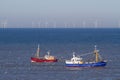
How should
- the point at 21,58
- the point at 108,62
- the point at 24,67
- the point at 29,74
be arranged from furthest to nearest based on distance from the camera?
the point at 21,58 → the point at 108,62 → the point at 24,67 → the point at 29,74

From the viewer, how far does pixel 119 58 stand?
527 feet

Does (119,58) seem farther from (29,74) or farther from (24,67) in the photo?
(29,74)

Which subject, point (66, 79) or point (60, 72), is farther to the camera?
point (60, 72)

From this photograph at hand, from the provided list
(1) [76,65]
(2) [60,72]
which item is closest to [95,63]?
(1) [76,65]

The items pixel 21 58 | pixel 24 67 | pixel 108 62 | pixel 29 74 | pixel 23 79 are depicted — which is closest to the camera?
pixel 23 79

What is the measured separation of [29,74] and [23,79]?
9.78 metres

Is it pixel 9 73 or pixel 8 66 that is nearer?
pixel 9 73

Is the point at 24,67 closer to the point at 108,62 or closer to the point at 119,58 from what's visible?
the point at 108,62

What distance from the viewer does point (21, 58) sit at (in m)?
160

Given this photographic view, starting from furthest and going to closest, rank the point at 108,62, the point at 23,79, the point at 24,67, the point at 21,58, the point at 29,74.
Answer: the point at 21,58, the point at 108,62, the point at 24,67, the point at 29,74, the point at 23,79

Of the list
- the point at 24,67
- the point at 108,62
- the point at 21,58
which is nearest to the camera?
the point at 24,67

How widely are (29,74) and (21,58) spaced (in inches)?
1558

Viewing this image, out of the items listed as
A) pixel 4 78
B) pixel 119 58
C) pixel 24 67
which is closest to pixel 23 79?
pixel 4 78

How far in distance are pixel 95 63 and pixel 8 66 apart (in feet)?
65.7
